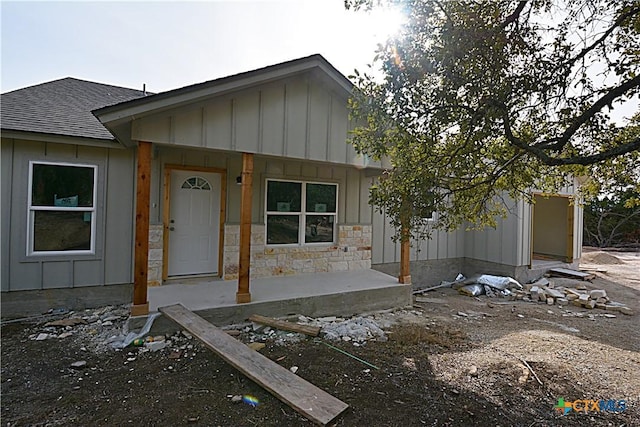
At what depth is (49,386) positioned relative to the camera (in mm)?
3205

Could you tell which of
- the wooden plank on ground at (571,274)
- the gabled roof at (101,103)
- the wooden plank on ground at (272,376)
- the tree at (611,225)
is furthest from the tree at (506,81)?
the tree at (611,225)

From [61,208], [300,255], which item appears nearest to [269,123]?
[300,255]

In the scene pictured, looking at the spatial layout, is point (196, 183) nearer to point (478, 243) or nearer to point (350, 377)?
point (350, 377)

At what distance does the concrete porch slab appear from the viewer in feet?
15.8

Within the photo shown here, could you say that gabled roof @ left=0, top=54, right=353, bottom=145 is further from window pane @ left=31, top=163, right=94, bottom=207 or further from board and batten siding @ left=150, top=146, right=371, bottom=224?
board and batten siding @ left=150, top=146, right=371, bottom=224

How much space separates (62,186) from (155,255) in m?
1.80

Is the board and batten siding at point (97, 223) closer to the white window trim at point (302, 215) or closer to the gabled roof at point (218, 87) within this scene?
the gabled roof at point (218, 87)

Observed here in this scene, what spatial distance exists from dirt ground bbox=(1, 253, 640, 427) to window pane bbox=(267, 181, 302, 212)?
2.83 meters

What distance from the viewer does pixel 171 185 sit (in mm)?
6074

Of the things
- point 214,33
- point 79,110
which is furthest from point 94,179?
point 214,33

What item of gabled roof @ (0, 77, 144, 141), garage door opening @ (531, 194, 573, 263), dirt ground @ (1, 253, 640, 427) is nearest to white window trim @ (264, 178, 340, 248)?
dirt ground @ (1, 253, 640, 427)

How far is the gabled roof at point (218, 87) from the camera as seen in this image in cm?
410

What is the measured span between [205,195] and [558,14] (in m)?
5.83

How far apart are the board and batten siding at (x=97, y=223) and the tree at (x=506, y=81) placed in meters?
4.35
